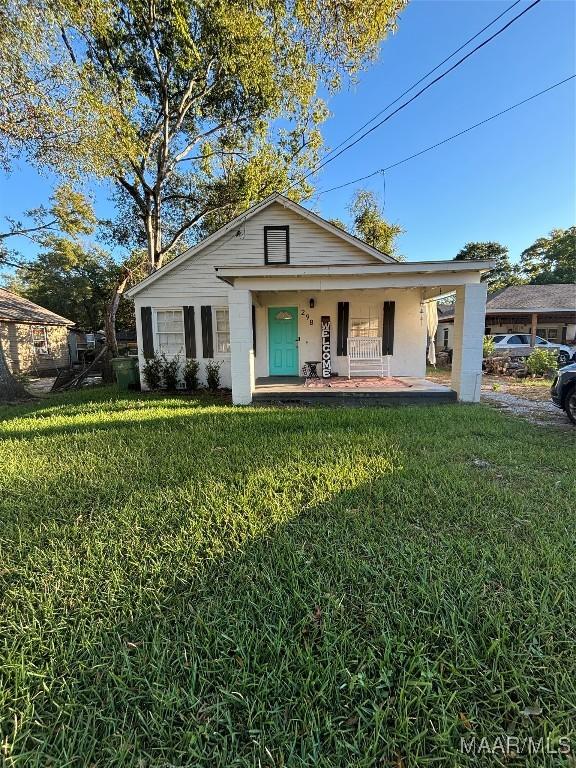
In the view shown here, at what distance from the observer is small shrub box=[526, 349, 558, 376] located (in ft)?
39.2

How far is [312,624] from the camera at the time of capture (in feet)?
5.86

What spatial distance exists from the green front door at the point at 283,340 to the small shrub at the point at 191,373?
2.25 metres

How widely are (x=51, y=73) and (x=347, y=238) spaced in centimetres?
751

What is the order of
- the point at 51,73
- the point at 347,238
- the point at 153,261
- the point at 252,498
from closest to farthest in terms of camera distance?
the point at 252,498 < the point at 51,73 < the point at 347,238 < the point at 153,261

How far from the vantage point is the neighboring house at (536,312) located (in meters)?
18.4

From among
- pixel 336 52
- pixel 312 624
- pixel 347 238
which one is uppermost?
pixel 336 52

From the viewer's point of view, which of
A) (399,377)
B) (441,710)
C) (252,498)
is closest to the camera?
(441,710)

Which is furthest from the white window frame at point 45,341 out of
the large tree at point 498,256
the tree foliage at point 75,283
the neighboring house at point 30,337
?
the large tree at point 498,256

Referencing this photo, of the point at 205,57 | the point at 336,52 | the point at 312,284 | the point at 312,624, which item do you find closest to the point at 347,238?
the point at 312,284

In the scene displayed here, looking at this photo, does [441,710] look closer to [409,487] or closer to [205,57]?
[409,487]

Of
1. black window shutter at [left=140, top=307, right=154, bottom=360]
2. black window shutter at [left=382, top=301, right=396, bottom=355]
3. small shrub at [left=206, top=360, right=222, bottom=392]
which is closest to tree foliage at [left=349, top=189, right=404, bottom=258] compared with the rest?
black window shutter at [left=382, top=301, right=396, bottom=355]

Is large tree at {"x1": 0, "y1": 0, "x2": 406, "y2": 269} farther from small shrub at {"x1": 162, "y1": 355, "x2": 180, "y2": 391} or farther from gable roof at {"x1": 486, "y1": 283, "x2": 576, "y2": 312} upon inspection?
gable roof at {"x1": 486, "y1": 283, "x2": 576, "y2": 312}

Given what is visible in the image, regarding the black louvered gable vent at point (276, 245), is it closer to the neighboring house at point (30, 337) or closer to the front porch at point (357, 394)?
the front porch at point (357, 394)

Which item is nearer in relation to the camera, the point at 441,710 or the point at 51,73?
the point at 441,710
